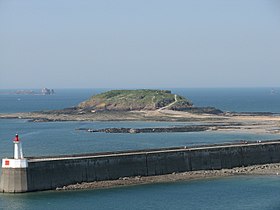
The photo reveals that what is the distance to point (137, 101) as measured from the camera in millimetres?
116750

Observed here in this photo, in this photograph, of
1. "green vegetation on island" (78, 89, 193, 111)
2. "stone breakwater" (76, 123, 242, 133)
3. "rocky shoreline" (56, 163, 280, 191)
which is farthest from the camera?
"green vegetation on island" (78, 89, 193, 111)

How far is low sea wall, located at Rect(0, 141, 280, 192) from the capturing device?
3616 centimetres

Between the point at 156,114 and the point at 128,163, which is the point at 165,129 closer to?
the point at 156,114

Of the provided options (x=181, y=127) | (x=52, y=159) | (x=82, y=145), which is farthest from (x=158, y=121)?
(x=52, y=159)

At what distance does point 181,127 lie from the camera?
8038cm

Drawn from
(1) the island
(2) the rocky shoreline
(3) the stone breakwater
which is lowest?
(2) the rocky shoreline

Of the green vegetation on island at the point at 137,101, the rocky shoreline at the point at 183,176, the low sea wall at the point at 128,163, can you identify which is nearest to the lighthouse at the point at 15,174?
the low sea wall at the point at 128,163

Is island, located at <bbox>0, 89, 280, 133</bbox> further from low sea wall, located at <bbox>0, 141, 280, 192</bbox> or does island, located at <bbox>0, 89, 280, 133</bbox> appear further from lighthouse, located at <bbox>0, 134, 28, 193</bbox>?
lighthouse, located at <bbox>0, 134, 28, 193</bbox>

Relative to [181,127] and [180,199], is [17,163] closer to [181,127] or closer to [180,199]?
[180,199]

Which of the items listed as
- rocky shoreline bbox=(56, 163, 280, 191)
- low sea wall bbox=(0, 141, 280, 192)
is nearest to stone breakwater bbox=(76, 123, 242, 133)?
low sea wall bbox=(0, 141, 280, 192)

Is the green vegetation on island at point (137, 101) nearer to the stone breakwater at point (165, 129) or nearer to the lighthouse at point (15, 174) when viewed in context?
the stone breakwater at point (165, 129)

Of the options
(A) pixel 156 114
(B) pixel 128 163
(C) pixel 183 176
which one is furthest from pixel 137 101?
(B) pixel 128 163

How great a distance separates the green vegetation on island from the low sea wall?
66.1 meters

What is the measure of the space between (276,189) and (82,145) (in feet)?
86.6
